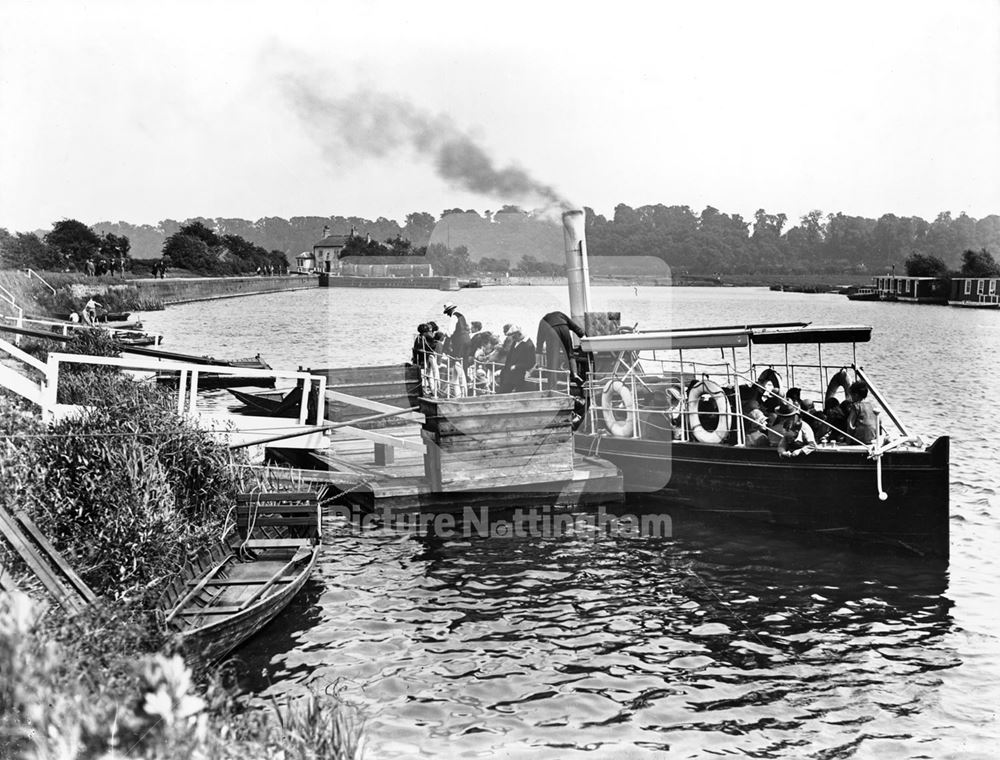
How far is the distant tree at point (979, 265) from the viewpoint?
140m

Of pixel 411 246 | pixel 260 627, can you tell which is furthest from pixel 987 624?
pixel 411 246

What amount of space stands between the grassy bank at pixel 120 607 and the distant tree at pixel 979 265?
146572 mm

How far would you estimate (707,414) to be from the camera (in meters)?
18.0

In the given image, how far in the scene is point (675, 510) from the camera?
18.7 metres

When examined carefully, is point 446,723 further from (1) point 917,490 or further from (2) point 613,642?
(1) point 917,490

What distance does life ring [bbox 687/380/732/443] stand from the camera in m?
18.2

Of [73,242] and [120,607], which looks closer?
[120,607]

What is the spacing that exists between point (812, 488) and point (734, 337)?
9.87ft

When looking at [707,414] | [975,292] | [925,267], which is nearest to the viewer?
[707,414]

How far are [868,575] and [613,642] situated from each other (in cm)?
540

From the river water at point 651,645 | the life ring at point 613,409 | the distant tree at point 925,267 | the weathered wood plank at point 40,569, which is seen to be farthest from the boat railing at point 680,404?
the distant tree at point 925,267

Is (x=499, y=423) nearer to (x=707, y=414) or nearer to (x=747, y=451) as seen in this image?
(x=707, y=414)

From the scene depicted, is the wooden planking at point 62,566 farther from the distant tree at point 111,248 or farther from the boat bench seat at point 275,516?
the distant tree at point 111,248

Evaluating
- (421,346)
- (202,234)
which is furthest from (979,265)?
(421,346)
